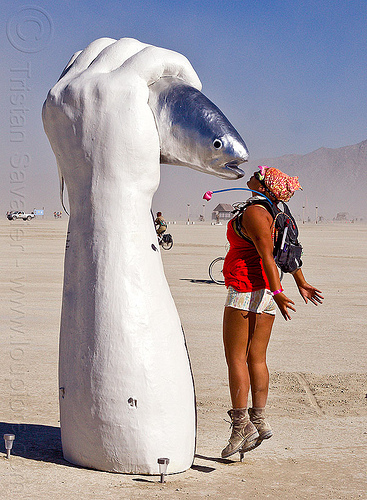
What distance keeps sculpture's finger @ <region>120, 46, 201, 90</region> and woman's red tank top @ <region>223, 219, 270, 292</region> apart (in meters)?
1.18

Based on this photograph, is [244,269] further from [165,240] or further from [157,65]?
[165,240]

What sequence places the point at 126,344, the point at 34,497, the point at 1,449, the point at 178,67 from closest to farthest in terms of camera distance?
the point at 34,497, the point at 126,344, the point at 178,67, the point at 1,449

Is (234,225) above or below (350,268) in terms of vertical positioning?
above

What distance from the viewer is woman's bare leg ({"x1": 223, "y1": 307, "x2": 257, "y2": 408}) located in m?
4.86

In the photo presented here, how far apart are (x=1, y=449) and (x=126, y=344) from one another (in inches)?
57.0

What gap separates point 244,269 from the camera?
4.93 m

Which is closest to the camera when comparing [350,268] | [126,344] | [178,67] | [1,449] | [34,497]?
[34,497]

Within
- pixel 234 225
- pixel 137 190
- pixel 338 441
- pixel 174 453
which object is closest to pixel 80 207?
pixel 137 190

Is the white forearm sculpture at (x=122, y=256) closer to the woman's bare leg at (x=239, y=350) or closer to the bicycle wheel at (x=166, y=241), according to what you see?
the woman's bare leg at (x=239, y=350)

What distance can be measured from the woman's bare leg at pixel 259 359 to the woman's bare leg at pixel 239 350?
35mm

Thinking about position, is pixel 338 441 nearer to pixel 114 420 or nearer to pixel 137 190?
pixel 114 420

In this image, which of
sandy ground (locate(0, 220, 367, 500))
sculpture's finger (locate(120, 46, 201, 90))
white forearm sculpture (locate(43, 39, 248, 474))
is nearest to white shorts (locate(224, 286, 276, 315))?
white forearm sculpture (locate(43, 39, 248, 474))

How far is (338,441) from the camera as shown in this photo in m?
5.65

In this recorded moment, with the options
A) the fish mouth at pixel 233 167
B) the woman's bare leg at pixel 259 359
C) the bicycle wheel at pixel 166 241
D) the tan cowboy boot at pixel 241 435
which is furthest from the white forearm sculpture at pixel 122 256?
the bicycle wheel at pixel 166 241
